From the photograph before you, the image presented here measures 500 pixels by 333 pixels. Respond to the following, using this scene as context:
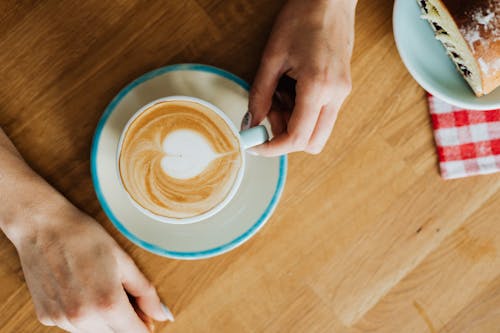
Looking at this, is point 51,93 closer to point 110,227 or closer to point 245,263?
point 110,227

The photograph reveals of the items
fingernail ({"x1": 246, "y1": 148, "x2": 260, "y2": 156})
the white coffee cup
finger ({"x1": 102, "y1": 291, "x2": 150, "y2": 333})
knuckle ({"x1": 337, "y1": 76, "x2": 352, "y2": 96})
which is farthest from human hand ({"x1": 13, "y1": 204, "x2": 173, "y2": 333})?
knuckle ({"x1": 337, "y1": 76, "x2": 352, "y2": 96})

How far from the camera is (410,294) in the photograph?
0.97 meters

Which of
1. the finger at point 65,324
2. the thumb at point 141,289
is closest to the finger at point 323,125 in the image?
the thumb at point 141,289

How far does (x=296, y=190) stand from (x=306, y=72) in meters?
0.23

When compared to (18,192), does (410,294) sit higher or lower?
lower

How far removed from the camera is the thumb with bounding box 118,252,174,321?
0.89m

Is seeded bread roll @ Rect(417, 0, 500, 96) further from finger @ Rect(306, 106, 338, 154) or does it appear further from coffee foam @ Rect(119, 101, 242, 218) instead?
coffee foam @ Rect(119, 101, 242, 218)

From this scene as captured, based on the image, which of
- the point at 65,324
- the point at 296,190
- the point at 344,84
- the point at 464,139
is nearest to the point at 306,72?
the point at 344,84

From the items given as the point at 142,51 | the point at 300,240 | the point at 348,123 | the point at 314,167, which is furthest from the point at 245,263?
the point at 142,51

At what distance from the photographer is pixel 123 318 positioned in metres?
0.88

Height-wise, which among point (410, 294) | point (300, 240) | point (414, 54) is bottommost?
point (410, 294)

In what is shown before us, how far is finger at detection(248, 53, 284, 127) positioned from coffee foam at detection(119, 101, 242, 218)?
55 mm

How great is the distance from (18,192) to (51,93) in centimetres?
18

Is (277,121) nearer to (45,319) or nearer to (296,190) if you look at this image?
(296,190)
